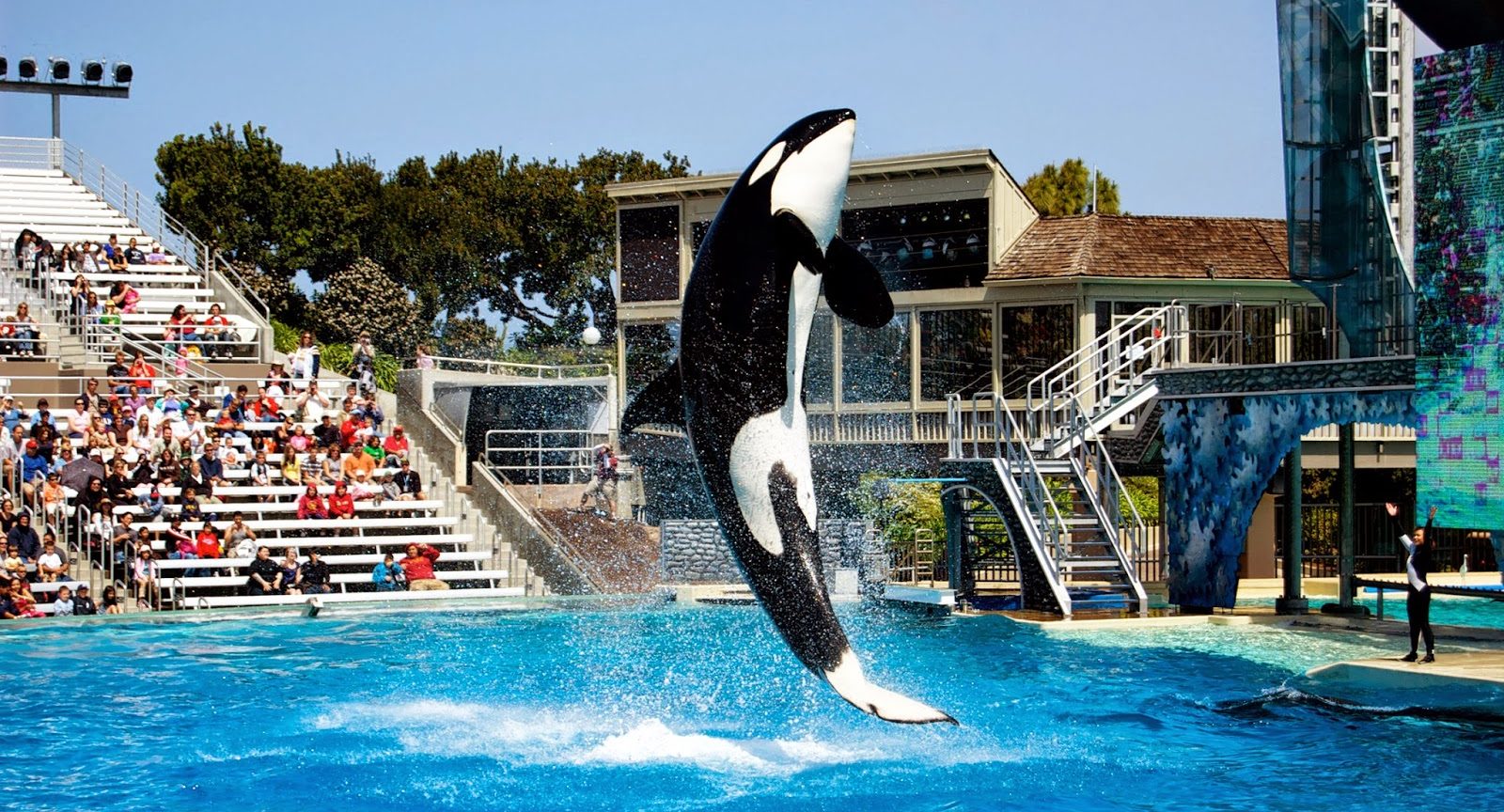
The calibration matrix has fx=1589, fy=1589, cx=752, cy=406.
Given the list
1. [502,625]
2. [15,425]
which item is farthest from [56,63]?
[502,625]

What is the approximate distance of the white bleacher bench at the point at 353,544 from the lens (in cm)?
1905

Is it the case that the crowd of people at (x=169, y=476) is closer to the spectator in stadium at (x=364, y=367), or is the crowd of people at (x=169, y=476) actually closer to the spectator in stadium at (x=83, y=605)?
the spectator in stadium at (x=83, y=605)

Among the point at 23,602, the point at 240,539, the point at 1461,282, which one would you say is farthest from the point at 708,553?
the point at 1461,282

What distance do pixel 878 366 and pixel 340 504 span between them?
14.2m

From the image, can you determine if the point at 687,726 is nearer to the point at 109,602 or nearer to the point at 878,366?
the point at 109,602

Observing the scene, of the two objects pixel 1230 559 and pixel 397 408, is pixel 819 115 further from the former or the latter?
pixel 397 408

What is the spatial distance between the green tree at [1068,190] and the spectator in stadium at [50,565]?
106ft

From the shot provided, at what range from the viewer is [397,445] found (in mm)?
23438

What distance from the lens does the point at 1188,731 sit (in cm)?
1131

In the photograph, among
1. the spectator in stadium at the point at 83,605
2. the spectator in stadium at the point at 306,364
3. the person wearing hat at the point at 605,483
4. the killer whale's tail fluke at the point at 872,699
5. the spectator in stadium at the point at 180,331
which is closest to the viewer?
the killer whale's tail fluke at the point at 872,699

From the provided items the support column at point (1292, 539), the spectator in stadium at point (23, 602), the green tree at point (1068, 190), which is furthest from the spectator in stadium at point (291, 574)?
the green tree at point (1068, 190)

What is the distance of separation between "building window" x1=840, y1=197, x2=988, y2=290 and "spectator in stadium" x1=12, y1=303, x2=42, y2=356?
14042mm

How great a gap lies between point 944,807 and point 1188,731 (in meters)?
3.26

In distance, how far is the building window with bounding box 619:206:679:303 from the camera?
3188 centimetres
